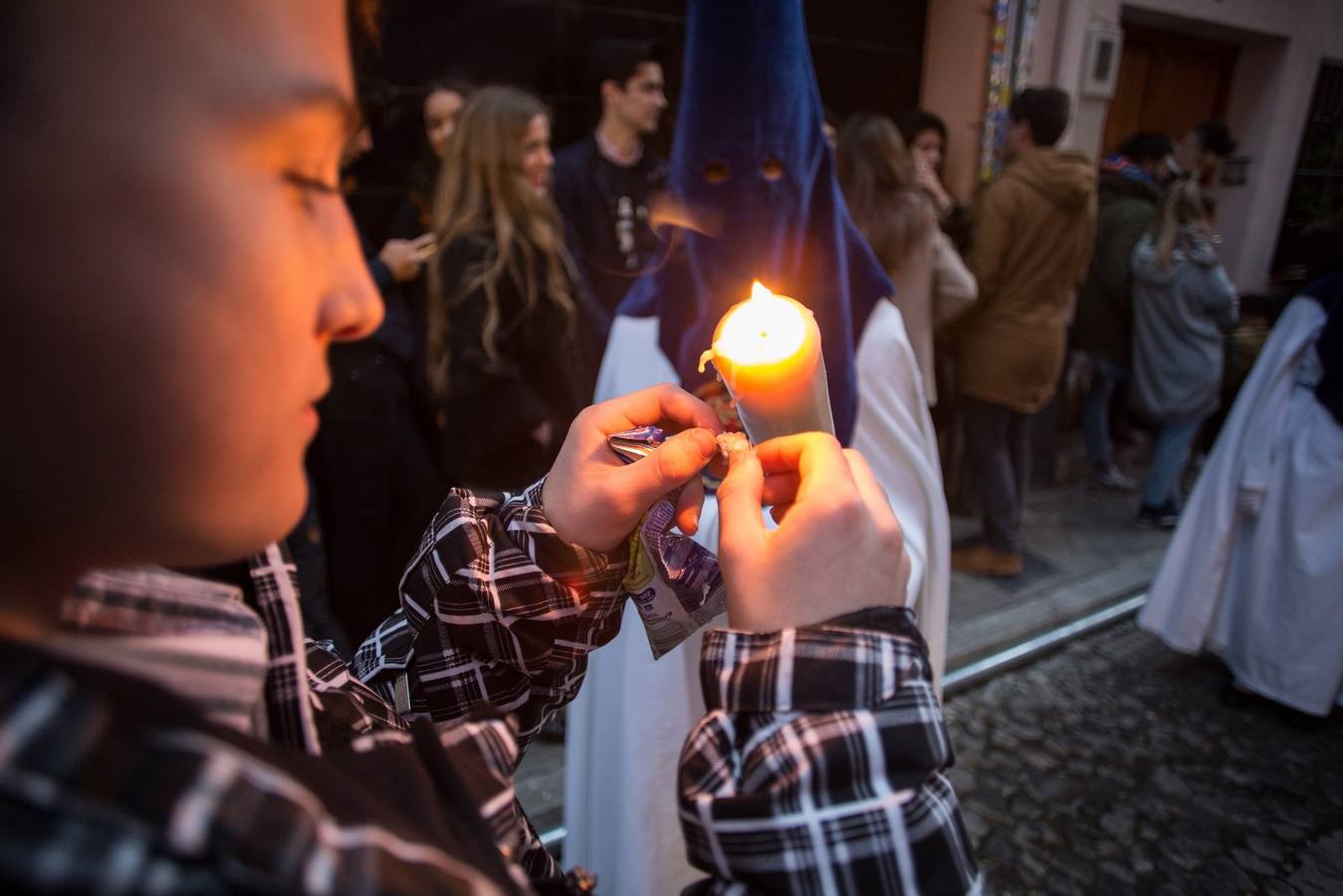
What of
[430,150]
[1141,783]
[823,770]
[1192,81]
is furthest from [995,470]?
[1192,81]

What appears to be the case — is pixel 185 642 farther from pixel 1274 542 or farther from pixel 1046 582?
pixel 1046 582

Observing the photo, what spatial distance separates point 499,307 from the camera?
273cm

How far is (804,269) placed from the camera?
71.1 inches

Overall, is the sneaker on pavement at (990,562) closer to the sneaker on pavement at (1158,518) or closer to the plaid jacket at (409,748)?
the sneaker on pavement at (1158,518)

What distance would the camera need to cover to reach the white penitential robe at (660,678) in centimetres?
164

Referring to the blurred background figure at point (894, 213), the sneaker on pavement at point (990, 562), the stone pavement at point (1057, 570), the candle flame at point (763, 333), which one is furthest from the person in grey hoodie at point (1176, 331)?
the candle flame at point (763, 333)

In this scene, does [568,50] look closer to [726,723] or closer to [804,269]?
[804,269]

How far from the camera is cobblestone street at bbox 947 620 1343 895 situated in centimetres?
227

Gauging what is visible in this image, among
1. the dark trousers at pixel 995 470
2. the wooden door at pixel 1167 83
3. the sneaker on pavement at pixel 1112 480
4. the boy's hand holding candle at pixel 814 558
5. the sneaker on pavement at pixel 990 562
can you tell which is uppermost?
the wooden door at pixel 1167 83

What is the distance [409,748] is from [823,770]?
35 centimetres

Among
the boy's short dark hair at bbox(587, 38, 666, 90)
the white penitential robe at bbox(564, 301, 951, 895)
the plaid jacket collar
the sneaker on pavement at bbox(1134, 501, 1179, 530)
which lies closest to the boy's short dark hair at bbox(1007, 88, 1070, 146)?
the boy's short dark hair at bbox(587, 38, 666, 90)

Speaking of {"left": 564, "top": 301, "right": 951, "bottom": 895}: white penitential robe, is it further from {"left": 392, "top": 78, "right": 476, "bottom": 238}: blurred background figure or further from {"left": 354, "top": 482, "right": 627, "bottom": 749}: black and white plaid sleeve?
{"left": 392, "top": 78, "right": 476, "bottom": 238}: blurred background figure

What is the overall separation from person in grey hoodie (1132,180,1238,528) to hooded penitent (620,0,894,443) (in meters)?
3.37

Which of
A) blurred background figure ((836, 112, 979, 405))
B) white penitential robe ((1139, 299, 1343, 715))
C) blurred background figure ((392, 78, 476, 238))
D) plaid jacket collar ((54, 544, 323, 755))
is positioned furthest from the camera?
blurred background figure ((836, 112, 979, 405))
